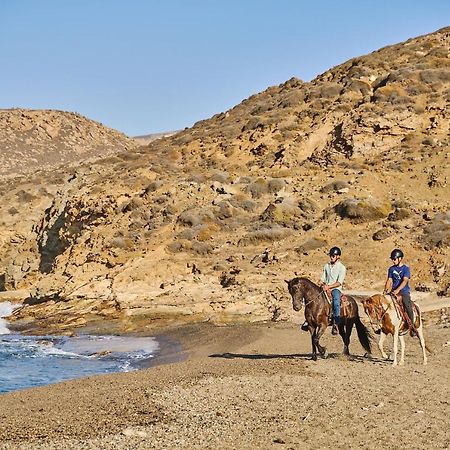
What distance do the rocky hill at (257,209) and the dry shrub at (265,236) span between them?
0.09 metres

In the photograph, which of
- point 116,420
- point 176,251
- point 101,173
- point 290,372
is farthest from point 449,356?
point 101,173

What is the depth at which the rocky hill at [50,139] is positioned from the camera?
118 m

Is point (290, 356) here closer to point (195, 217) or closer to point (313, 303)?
point (313, 303)

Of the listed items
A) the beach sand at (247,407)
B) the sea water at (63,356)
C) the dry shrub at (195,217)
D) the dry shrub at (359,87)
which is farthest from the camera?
the dry shrub at (359,87)

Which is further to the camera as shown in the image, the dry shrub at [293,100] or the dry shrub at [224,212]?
the dry shrub at [293,100]

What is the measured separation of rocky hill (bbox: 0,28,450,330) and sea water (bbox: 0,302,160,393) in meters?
2.84

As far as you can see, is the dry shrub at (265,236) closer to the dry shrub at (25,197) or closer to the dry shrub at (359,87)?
the dry shrub at (359,87)

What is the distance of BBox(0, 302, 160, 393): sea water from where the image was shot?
17.9 meters

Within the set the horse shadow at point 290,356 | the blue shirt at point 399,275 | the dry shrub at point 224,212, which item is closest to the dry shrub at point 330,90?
the dry shrub at point 224,212

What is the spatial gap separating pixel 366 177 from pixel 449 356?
82.0ft

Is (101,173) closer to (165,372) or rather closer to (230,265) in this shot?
(230,265)

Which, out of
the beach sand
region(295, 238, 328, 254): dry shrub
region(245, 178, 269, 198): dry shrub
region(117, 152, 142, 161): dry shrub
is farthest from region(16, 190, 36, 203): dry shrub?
the beach sand

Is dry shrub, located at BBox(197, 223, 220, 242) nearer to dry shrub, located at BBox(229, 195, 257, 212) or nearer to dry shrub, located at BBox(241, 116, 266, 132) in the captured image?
dry shrub, located at BBox(229, 195, 257, 212)

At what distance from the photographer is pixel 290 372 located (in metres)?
13.3
